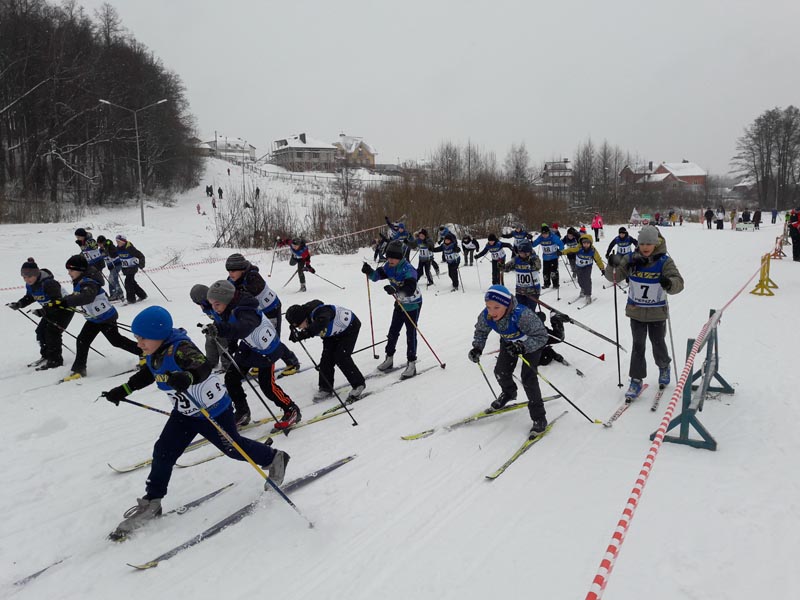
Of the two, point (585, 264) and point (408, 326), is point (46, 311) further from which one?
point (585, 264)

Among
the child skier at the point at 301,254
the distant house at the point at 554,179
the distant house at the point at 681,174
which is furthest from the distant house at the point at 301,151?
the child skier at the point at 301,254

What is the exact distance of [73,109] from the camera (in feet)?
105

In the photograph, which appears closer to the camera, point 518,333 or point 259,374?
point 518,333

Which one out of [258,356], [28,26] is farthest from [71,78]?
[258,356]

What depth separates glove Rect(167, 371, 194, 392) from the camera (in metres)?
3.26

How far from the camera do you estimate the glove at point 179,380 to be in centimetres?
326

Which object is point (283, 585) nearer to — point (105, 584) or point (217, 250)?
point (105, 584)

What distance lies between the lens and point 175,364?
3.50 metres

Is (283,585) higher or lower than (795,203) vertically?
lower

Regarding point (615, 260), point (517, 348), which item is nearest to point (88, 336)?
point (517, 348)

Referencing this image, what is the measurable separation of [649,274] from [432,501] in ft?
11.8

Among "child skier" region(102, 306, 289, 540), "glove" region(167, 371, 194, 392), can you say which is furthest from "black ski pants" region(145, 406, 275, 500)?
"glove" region(167, 371, 194, 392)

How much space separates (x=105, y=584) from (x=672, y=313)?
33.0 feet

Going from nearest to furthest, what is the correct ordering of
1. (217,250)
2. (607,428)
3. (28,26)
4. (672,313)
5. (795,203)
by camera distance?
(607,428)
(672,313)
(217,250)
(28,26)
(795,203)
